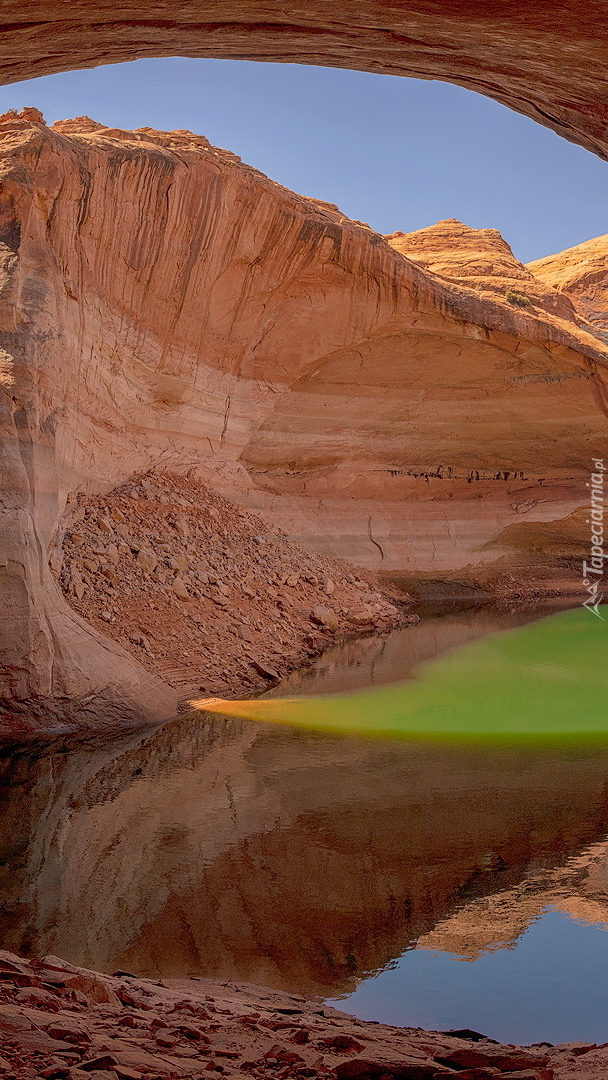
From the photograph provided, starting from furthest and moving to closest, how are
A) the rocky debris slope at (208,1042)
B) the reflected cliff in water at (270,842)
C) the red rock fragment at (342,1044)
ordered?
1. the reflected cliff in water at (270,842)
2. the red rock fragment at (342,1044)
3. the rocky debris slope at (208,1042)

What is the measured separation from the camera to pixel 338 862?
5.84m

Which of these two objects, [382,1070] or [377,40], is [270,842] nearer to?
[382,1070]

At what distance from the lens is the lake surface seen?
4379mm

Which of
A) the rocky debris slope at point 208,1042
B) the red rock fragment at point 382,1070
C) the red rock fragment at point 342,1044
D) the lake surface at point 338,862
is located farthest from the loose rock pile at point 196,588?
the red rock fragment at point 382,1070

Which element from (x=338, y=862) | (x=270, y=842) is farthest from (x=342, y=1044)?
(x=270, y=842)

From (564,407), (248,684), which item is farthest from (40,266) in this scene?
(564,407)

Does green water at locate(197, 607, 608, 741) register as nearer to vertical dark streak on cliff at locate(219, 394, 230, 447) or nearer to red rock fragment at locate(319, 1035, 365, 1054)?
vertical dark streak on cliff at locate(219, 394, 230, 447)

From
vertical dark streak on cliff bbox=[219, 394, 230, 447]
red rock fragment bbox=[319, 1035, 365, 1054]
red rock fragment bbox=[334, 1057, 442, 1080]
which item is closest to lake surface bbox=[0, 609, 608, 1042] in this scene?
red rock fragment bbox=[319, 1035, 365, 1054]

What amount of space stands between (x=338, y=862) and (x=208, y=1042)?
9.24 ft

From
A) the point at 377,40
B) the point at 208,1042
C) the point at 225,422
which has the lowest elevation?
the point at 208,1042

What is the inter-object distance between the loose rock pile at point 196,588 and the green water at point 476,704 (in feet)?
3.45

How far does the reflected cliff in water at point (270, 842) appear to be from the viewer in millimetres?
4742

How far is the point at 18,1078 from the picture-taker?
2.59 metres

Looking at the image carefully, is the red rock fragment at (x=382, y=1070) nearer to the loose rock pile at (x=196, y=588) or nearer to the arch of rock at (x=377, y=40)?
the arch of rock at (x=377, y=40)
